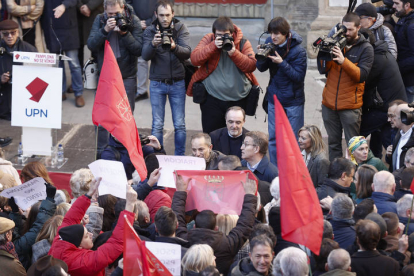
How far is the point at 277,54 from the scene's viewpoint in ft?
26.1

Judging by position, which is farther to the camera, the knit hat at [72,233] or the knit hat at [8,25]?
the knit hat at [8,25]

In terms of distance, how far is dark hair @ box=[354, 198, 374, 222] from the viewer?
5.60 m

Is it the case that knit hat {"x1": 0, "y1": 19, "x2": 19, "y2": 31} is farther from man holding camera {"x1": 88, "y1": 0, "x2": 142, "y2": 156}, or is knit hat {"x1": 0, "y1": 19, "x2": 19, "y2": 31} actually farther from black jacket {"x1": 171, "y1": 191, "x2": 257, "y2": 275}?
black jacket {"x1": 171, "y1": 191, "x2": 257, "y2": 275}

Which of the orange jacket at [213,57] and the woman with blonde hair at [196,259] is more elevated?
the orange jacket at [213,57]

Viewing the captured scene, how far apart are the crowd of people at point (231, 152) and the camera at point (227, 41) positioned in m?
0.02

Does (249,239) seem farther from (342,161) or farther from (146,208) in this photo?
(342,161)

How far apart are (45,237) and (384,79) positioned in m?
4.63

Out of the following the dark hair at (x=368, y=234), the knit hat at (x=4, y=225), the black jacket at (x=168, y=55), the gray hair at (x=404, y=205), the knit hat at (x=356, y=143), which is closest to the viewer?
the dark hair at (x=368, y=234)

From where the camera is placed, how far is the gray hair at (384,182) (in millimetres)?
6016

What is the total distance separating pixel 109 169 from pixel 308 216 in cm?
176

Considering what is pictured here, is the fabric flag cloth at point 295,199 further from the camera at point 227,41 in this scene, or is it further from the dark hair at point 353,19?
the dark hair at point 353,19

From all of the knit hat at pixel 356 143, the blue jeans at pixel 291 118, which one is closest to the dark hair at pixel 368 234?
the knit hat at pixel 356 143

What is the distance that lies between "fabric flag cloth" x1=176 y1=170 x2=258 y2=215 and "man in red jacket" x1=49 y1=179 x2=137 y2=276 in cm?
67

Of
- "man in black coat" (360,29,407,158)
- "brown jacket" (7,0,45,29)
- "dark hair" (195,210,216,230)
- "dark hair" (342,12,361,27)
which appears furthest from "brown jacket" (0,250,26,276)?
"brown jacket" (7,0,45,29)
